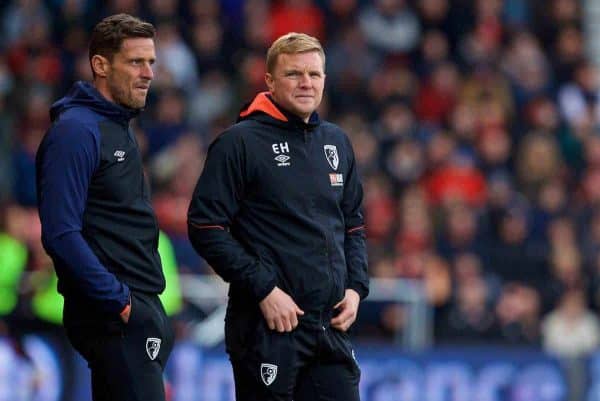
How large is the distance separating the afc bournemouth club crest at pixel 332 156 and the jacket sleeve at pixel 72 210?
1.10m

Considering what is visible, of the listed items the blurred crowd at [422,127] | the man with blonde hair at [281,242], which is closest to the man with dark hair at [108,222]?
the man with blonde hair at [281,242]

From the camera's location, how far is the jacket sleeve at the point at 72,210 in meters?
5.48

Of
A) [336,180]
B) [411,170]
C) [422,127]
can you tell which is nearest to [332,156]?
[336,180]

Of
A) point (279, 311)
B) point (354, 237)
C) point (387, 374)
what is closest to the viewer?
point (279, 311)

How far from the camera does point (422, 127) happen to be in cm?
1542

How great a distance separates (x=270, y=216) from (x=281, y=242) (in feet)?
0.40

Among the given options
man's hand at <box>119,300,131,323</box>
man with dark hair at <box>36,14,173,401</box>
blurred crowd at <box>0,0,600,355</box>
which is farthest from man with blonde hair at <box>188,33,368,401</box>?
blurred crowd at <box>0,0,600,355</box>

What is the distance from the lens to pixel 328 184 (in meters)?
6.13

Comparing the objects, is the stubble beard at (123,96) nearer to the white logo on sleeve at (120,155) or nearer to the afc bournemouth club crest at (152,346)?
the white logo on sleeve at (120,155)

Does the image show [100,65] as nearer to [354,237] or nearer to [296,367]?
[354,237]

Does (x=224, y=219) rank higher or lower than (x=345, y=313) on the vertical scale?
higher

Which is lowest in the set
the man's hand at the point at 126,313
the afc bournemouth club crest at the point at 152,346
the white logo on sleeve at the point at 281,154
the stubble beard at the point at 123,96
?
the afc bournemouth club crest at the point at 152,346

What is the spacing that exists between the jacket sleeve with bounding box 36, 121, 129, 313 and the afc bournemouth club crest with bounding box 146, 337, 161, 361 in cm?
24

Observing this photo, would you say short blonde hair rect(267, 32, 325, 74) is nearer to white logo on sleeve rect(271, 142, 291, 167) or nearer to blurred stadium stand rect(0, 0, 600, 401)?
white logo on sleeve rect(271, 142, 291, 167)
